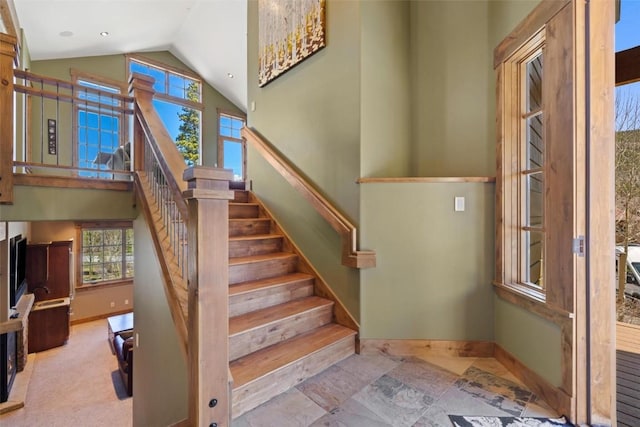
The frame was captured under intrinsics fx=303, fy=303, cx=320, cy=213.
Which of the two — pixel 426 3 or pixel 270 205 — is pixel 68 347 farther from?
pixel 426 3

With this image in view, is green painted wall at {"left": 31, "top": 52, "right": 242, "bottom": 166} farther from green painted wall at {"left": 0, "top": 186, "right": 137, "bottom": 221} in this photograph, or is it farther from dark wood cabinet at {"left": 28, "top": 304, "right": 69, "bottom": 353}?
green painted wall at {"left": 0, "top": 186, "right": 137, "bottom": 221}

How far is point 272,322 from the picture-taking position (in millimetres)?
2176

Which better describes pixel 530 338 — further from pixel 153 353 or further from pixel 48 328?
pixel 48 328

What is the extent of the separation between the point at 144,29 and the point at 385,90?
5.89 meters

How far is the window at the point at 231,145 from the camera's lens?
322 inches

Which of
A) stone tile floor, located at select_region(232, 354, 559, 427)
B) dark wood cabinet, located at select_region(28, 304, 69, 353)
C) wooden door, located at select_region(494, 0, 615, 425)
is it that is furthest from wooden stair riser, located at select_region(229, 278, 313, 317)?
dark wood cabinet, located at select_region(28, 304, 69, 353)

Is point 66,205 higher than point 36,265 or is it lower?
higher

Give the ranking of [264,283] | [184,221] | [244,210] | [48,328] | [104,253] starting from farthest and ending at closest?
[104,253]
[48,328]
[244,210]
[264,283]
[184,221]

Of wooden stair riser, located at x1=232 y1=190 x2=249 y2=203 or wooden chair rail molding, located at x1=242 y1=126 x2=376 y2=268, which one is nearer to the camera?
wooden chair rail molding, located at x1=242 y1=126 x2=376 y2=268

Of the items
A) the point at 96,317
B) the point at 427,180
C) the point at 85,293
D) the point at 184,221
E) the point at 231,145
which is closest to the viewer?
the point at 184,221

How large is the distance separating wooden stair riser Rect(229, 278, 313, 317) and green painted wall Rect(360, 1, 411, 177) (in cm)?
114

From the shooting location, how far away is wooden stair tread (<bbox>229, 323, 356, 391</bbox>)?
183 centimetres

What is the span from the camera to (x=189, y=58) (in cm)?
741

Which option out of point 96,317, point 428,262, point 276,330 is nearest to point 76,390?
point 96,317
